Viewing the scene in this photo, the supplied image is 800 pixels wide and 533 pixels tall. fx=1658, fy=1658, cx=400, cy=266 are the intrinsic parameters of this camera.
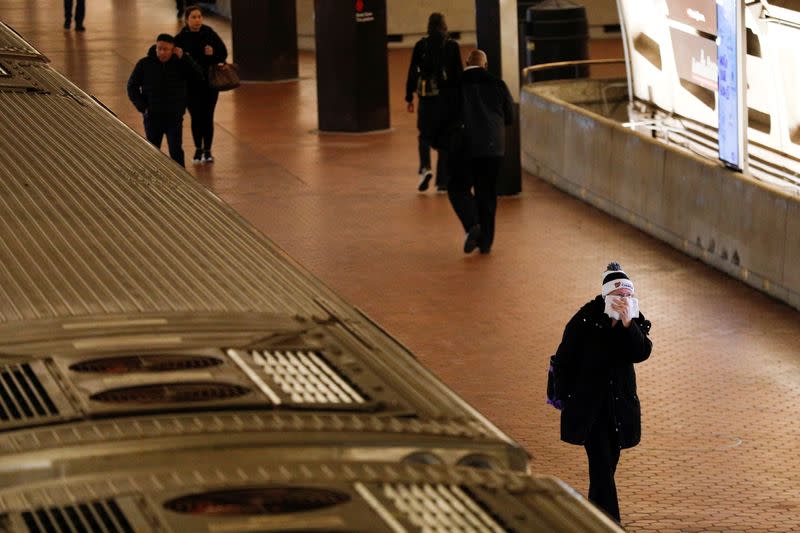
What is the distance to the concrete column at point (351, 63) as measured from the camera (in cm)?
2058

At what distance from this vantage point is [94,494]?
321 cm

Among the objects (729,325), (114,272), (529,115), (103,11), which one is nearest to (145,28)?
(103,11)

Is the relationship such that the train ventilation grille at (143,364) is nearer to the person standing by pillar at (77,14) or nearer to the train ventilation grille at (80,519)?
the train ventilation grille at (80,519)

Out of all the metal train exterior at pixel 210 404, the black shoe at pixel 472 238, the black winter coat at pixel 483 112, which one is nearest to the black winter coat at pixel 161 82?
the black winter coat at pixel 483 112

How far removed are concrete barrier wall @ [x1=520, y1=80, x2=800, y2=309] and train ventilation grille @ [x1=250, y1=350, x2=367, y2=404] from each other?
8.17 meters

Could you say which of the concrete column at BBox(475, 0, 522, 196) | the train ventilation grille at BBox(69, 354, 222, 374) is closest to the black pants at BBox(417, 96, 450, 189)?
the concrete column at BBox(475, 0, 522, 196)

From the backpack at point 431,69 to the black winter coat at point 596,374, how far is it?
362 inches

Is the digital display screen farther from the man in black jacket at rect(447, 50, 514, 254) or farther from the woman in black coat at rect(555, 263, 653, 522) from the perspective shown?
the woman in black coat at rect(555, 263, 653, 522)

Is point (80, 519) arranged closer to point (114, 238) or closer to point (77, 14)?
point (114, 238)

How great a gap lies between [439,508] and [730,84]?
34.9 feet

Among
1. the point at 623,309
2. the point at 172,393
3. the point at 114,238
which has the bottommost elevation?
the point at 623,309

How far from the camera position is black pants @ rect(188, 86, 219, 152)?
717 inches

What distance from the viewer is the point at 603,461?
7344mm

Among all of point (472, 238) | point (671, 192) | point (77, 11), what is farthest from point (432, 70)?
point (77, 11)
